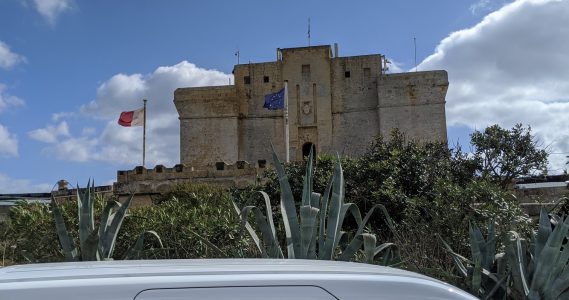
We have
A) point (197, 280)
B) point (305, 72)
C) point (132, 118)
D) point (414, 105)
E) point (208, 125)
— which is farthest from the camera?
point (208, 125)

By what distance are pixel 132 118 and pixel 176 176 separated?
648 cm

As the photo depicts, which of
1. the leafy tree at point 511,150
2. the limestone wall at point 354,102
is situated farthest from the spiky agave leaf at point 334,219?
the limestone wall at point 354,102

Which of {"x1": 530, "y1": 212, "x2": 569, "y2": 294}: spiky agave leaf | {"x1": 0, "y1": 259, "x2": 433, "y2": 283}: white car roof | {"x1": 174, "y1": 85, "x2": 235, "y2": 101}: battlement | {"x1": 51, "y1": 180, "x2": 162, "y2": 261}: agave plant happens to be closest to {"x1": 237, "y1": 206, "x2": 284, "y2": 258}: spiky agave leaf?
{"x1": 51, "y1": 180, "x2": 162, "y2": 261}: agave plant

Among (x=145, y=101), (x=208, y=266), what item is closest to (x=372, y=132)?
(x=145, y=101)

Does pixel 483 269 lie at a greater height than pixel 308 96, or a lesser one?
lesser

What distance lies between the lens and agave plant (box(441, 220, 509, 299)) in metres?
3.70

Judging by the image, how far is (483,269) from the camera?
3.93 m

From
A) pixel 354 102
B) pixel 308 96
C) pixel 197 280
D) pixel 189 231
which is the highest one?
pixel 308 96

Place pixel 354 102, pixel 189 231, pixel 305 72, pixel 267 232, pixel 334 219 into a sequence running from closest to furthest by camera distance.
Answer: pixel 334 219, pixel 267 232, pixel 189 231, pixel 354 102, pixel 305 72

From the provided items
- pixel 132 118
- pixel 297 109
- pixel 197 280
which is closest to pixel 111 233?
pixel 197 280

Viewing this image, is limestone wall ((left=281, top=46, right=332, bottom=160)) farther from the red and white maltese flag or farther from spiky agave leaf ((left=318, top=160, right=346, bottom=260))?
spiky agave leaf ((left=318, top=160, right=346, bottom=260))

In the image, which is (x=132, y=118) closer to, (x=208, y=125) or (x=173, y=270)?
(x=208, y=125)

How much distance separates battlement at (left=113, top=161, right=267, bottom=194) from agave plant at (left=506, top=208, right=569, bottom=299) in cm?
1739

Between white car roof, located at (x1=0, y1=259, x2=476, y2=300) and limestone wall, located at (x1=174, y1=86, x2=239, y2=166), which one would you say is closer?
white car roof, located at (x1=0, y1=259, x2=476, y2=300)
